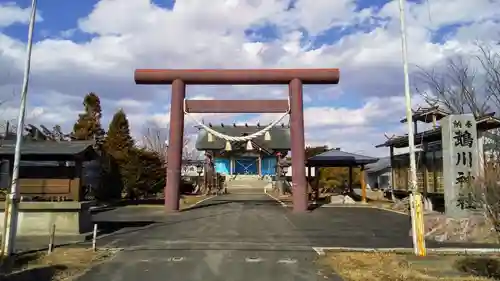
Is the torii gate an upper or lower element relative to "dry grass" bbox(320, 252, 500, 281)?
upper

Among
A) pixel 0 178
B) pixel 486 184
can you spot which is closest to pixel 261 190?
pixel 0 178

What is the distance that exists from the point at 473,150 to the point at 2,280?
13.6m

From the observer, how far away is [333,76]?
24.5 metres

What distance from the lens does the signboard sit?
49.9 ft

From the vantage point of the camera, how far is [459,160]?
15.5m

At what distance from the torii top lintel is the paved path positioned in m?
6.76

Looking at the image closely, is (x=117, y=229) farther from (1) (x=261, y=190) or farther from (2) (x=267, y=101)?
(1) (x=261, y=190)

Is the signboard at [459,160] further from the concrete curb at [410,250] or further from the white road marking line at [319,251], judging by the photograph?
A: the white road marking line at [319,251]

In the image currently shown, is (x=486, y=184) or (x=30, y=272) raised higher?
(x=486, y=184)

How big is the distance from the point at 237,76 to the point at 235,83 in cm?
59

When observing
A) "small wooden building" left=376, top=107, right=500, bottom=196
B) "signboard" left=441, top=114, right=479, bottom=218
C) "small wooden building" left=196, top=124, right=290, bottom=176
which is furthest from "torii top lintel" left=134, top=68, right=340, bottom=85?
"small wooden building" left=196, top=124, right=290, bottom=176

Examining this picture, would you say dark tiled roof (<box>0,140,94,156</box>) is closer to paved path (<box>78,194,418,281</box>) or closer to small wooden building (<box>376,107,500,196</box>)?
paved path (<box>78,194,418,281</box>)

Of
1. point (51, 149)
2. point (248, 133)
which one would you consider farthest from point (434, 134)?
point (248, 133)

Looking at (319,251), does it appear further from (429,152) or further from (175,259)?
(429,152)
